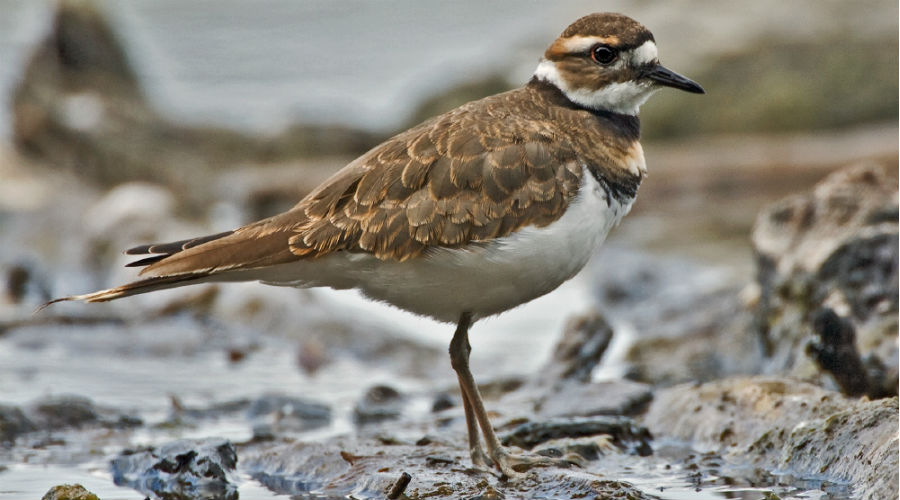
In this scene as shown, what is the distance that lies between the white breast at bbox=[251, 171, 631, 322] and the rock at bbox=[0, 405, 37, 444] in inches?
87.2

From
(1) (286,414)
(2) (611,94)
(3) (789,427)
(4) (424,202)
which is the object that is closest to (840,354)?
(3) (789,427)

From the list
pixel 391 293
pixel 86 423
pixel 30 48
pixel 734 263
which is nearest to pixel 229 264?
pixel 391 293

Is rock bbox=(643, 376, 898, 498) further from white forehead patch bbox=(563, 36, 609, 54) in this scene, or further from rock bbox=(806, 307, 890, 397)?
white forehead patch bbox=(563, 36, 609, 54)

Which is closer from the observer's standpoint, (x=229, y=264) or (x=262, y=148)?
(x=229, y=264)

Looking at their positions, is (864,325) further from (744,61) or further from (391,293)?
(744,61)

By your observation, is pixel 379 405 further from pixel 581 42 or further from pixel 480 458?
pixel 581 42

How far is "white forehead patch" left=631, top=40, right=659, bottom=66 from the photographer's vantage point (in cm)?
651

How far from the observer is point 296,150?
18.5 m

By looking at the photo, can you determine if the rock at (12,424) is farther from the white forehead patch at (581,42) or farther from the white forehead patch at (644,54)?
the white forehead patch at (644,54)

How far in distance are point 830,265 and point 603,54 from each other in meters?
2.47

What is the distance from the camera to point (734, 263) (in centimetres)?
1256

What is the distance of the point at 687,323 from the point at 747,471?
3.97 m

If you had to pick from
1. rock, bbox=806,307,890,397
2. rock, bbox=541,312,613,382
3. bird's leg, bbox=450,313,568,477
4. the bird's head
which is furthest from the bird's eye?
rock, bbox=541,312,613,382

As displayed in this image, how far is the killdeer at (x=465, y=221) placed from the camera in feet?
19.4
